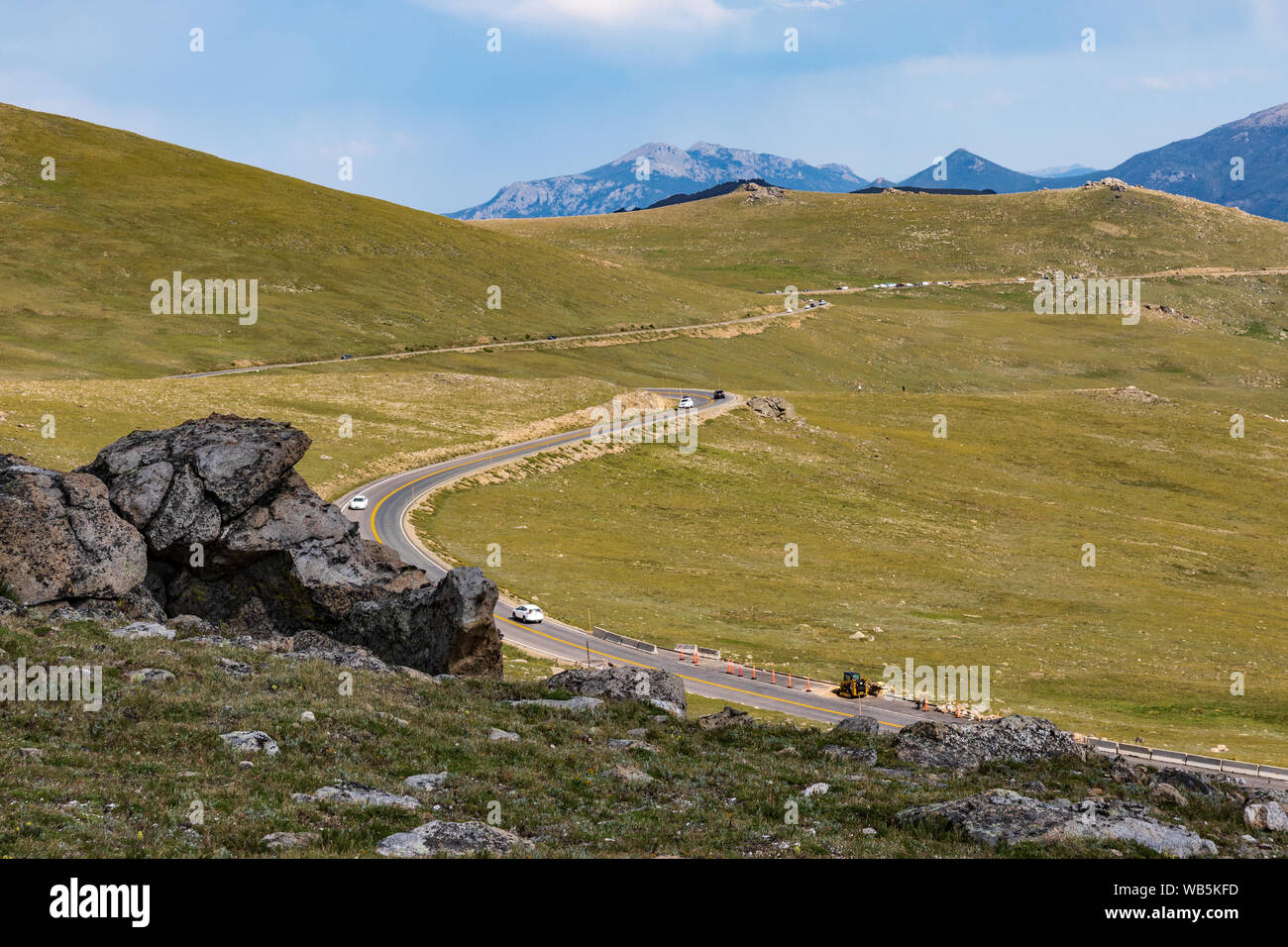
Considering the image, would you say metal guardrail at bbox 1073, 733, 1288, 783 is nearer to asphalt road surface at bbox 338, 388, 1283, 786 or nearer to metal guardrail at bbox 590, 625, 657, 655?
asphalt road surface at bbox 338, 388, 1283, 786

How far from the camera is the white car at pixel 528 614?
53.7 m

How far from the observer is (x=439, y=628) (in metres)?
33.6

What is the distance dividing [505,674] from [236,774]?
2307 cm

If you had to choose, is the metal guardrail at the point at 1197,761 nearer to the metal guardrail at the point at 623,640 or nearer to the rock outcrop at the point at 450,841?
the metal guardrail at the point at 623,640

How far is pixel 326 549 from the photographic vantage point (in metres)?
37.8

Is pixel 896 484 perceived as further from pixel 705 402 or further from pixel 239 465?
pixel 239 465

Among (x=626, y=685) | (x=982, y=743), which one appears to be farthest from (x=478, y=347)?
(x=982, y=743)

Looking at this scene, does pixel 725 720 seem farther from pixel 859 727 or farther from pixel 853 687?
pixel 853 687

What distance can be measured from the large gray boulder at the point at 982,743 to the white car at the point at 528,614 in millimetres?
29831

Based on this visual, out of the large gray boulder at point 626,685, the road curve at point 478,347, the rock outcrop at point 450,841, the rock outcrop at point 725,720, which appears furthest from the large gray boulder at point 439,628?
the road curve at point 478,347

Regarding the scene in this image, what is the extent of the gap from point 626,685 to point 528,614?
24454 mm

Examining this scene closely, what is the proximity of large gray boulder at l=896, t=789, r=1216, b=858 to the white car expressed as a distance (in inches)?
1434

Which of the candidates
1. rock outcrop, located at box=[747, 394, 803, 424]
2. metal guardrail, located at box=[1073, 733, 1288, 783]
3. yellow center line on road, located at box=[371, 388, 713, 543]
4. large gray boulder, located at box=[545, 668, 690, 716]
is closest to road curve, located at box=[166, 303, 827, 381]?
yellow center line on road, located at box=[371, 388, 713, 543]
